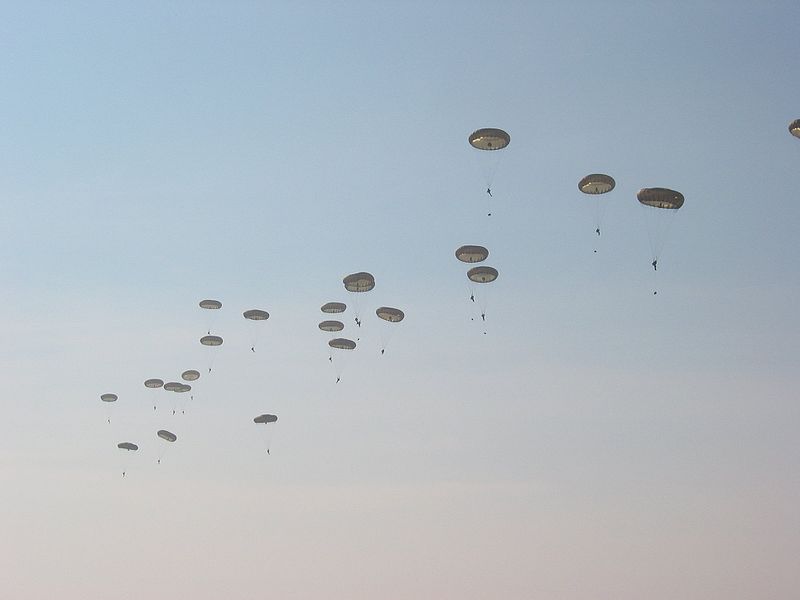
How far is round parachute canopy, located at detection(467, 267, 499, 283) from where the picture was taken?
98.1m

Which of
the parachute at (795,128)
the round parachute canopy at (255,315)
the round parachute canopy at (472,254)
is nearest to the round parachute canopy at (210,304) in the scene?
the round parachute canopy at (255,315)

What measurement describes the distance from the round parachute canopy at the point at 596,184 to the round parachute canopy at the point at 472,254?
10664mm

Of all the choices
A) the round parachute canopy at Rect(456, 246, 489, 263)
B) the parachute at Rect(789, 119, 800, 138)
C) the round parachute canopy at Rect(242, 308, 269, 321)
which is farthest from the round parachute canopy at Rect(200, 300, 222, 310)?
the parachute at Rect(789, 119, 800, 138)

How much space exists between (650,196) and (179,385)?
58.4 meters

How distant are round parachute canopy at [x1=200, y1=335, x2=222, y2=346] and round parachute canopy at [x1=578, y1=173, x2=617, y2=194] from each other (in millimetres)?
46501

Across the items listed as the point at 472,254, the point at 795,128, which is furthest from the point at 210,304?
the point at 795,128

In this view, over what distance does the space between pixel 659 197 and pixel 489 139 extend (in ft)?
51.2

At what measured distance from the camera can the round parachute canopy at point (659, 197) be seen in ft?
293

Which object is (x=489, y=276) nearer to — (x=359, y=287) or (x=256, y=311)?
(x=359, y=287)

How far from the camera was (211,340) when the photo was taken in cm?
11788

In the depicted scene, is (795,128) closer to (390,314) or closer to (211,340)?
(390,314)

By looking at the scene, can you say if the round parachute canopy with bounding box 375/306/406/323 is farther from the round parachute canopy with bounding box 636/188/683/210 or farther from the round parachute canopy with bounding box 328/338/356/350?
the round parachute canopy with bounding box 636/188/683/210

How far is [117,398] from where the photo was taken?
122 m

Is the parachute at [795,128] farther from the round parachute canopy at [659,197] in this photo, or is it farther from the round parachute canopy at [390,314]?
the round parachute canopy at [390,314]
